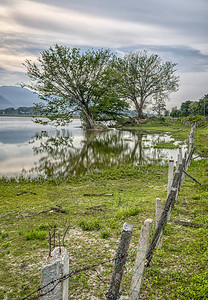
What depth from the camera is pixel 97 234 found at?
7.09 meters

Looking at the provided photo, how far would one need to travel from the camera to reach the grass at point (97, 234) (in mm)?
4754

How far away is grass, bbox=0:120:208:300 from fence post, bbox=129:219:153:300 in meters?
0.41

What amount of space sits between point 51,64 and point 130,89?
30.3 metres

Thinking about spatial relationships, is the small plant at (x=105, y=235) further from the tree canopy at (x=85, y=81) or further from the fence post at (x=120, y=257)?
the tree canopy at (x=85, y=81)

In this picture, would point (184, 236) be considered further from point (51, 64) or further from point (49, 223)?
point (51, 64)

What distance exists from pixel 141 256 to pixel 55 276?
6.85 ft

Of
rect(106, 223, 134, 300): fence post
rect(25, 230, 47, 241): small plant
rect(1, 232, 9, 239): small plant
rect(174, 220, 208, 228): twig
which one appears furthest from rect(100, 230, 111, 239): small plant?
rect(106, 223, 134, 300): fence post

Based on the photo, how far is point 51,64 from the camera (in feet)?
154

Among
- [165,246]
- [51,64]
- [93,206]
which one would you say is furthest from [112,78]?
[165,246]

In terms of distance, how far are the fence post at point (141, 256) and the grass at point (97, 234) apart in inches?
16.3

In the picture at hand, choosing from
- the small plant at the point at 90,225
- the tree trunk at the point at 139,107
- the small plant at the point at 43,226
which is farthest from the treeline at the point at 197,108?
the small plant at the point at 43,226

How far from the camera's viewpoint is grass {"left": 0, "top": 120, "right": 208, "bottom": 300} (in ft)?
15.6

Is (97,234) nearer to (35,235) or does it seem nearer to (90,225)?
(90,225)

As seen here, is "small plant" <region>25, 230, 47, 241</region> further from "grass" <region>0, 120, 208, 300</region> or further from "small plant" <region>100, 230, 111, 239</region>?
"small plant" <region>100, 230, 111, 239</region>
